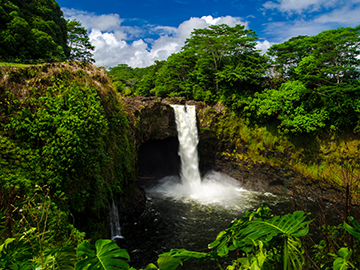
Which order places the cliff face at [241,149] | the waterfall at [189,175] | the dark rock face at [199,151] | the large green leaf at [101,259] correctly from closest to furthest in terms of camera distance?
the large green leaf at [101,259] → the cliff face at [241,149] → the dark rock face at [199,151] → the waterfall at [189,175]

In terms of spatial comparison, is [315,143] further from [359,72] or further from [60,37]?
[60,37]

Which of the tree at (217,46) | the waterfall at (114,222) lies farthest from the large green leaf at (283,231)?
the tree at (217,46)

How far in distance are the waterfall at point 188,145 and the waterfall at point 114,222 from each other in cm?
830

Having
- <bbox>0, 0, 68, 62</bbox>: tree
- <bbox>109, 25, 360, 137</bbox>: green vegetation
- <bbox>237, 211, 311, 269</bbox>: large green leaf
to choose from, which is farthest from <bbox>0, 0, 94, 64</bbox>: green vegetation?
<bbox>237, 211, 311, 269</bbox>: large green leaf

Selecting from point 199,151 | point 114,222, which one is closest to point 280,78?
point 199,151

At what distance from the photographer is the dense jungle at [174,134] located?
1653 millimetres

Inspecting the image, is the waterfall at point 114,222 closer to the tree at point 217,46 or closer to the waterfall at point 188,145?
the waterfall at point 188,145

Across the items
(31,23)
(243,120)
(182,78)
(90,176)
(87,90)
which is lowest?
(90,176)

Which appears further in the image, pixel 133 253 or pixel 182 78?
pixel 182 78

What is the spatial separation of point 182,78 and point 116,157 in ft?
57.0

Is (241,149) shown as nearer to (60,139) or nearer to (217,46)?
(217,46)

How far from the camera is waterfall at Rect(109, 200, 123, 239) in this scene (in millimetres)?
8230

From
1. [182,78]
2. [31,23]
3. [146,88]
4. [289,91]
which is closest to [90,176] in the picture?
[31,23]

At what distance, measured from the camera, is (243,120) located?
17172mm
